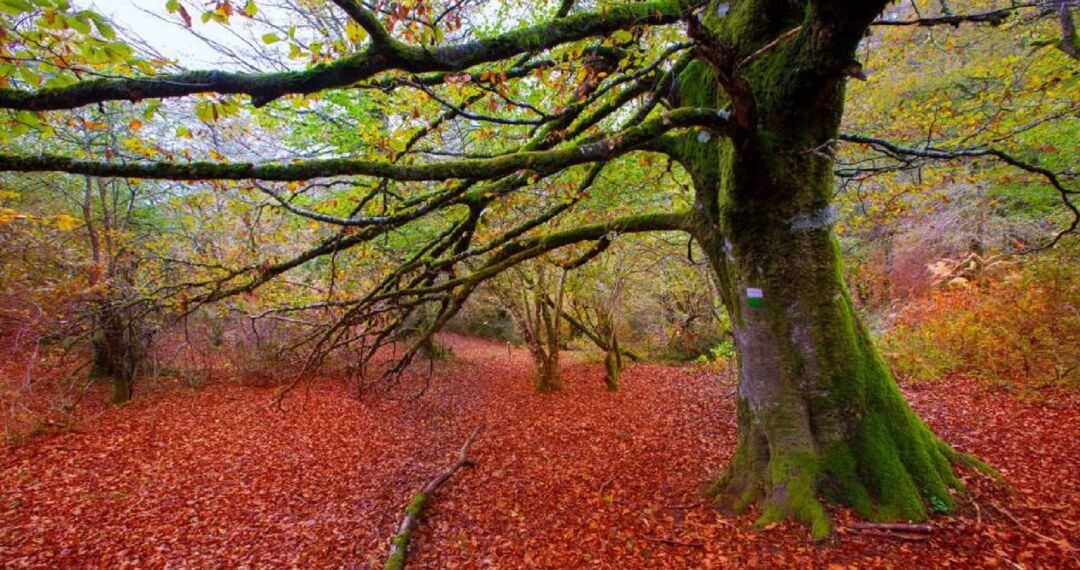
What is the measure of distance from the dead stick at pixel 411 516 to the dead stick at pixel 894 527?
3793 mm

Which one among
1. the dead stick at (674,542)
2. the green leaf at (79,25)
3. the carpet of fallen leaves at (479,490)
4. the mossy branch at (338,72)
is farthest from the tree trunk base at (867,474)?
the green leaf at (79,25)

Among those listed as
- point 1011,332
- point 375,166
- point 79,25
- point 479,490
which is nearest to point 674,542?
point 479,490

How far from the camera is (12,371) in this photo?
9.19 metres

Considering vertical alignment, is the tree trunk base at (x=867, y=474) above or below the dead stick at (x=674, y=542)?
above

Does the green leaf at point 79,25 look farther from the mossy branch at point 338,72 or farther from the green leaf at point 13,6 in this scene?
the mossy branch at point 338,72

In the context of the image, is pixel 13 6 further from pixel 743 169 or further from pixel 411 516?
pixel 411 516

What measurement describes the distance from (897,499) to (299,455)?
25.8 feet

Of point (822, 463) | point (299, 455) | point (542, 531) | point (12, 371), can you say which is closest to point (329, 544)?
point (542, 531)

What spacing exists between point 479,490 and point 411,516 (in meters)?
1.02

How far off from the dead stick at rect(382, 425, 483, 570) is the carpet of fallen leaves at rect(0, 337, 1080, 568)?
0.13m

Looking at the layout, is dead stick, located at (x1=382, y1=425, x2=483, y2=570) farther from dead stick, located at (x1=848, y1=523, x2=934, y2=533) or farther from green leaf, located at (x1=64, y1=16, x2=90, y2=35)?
green leaf, located at (x1=64, y1=16, x2=90, y2=35)

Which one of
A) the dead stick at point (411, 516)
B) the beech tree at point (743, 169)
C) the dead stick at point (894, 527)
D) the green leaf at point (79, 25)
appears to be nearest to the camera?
the beech tree at point (743, 169)

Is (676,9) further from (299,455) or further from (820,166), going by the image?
(299,455)

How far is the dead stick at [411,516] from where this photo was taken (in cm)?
388
